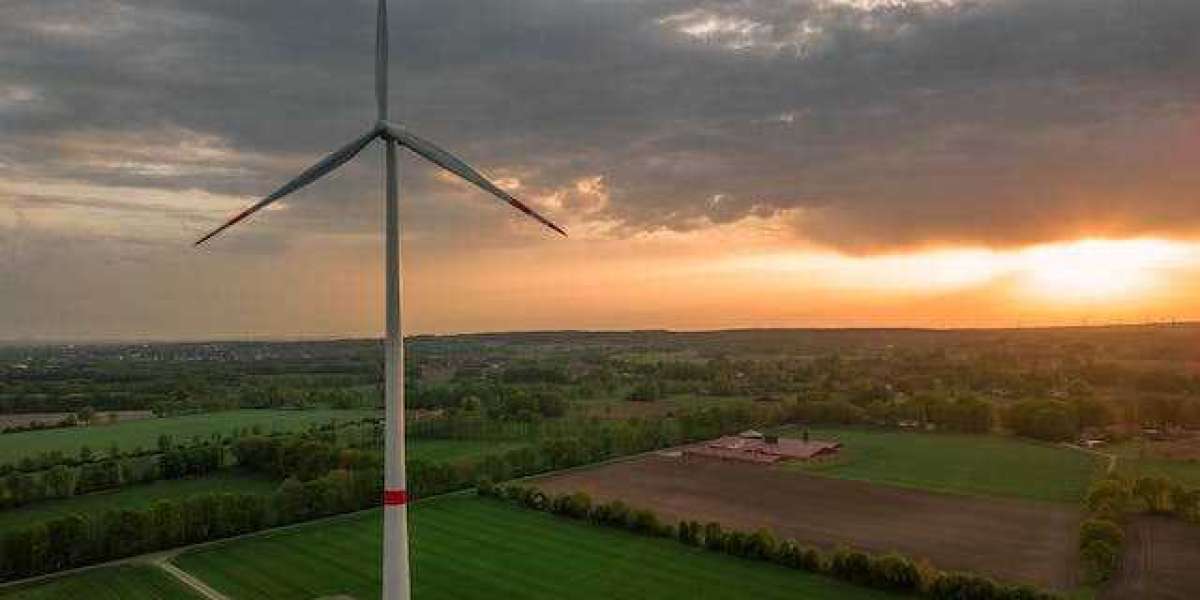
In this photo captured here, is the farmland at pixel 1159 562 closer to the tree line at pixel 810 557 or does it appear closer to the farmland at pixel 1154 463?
the tree line at pixel 810 557

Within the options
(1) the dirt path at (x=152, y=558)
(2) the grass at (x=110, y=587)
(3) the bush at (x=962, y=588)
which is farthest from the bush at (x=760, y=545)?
(2) the grass at (x=110, y=587)

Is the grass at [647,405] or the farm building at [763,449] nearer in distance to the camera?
the farm building at [763,449]

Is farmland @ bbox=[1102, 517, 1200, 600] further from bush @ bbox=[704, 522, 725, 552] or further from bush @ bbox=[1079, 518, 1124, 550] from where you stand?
bush @ bbox=[704, 522, 725, 552]

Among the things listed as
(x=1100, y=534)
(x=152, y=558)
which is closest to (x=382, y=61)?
Result: (x=152, y=558)

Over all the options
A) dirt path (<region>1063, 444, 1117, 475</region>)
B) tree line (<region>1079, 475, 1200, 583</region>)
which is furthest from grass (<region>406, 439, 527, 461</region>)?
dirt path (<region>1063, 444, 1117, 475</region>)

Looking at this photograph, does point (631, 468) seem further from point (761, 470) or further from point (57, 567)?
point (57, 567)

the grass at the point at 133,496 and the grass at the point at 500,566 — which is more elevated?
the grass at the point at 133,496

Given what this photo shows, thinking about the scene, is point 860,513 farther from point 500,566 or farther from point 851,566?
point 500,566
